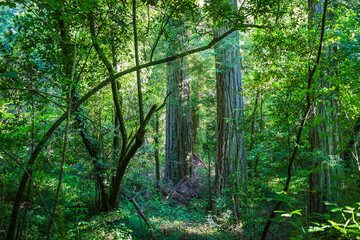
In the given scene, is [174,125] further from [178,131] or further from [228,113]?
[228,113]

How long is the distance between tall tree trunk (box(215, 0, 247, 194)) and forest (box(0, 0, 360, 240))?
4 centimetres

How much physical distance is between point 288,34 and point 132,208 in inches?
233

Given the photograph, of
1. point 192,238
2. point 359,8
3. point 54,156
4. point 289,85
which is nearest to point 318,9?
point 359,8

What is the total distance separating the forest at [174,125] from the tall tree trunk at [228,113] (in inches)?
1.6

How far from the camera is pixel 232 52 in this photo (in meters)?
7.68

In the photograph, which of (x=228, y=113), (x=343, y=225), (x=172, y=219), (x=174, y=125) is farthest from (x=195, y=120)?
(x=343, y=225)

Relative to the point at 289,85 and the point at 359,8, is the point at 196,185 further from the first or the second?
the point at 359,8

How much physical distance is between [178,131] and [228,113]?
9.62 feet

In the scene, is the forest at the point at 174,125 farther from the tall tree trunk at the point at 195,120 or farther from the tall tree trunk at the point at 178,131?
the tall tree trunk at the point at 195,120

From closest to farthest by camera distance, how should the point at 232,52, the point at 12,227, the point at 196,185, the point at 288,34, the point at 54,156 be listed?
the point at 12,227
the point at 54,156
the point at 288,34
the point at 232,52
the point at 196,185

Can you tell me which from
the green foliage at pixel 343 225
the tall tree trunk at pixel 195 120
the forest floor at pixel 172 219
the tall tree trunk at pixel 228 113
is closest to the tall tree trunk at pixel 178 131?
the forest floor at pixel 172 219

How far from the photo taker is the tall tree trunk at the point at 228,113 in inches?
285

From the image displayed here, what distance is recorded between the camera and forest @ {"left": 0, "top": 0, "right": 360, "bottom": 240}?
2.70 meters

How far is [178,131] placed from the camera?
978 centimetres
